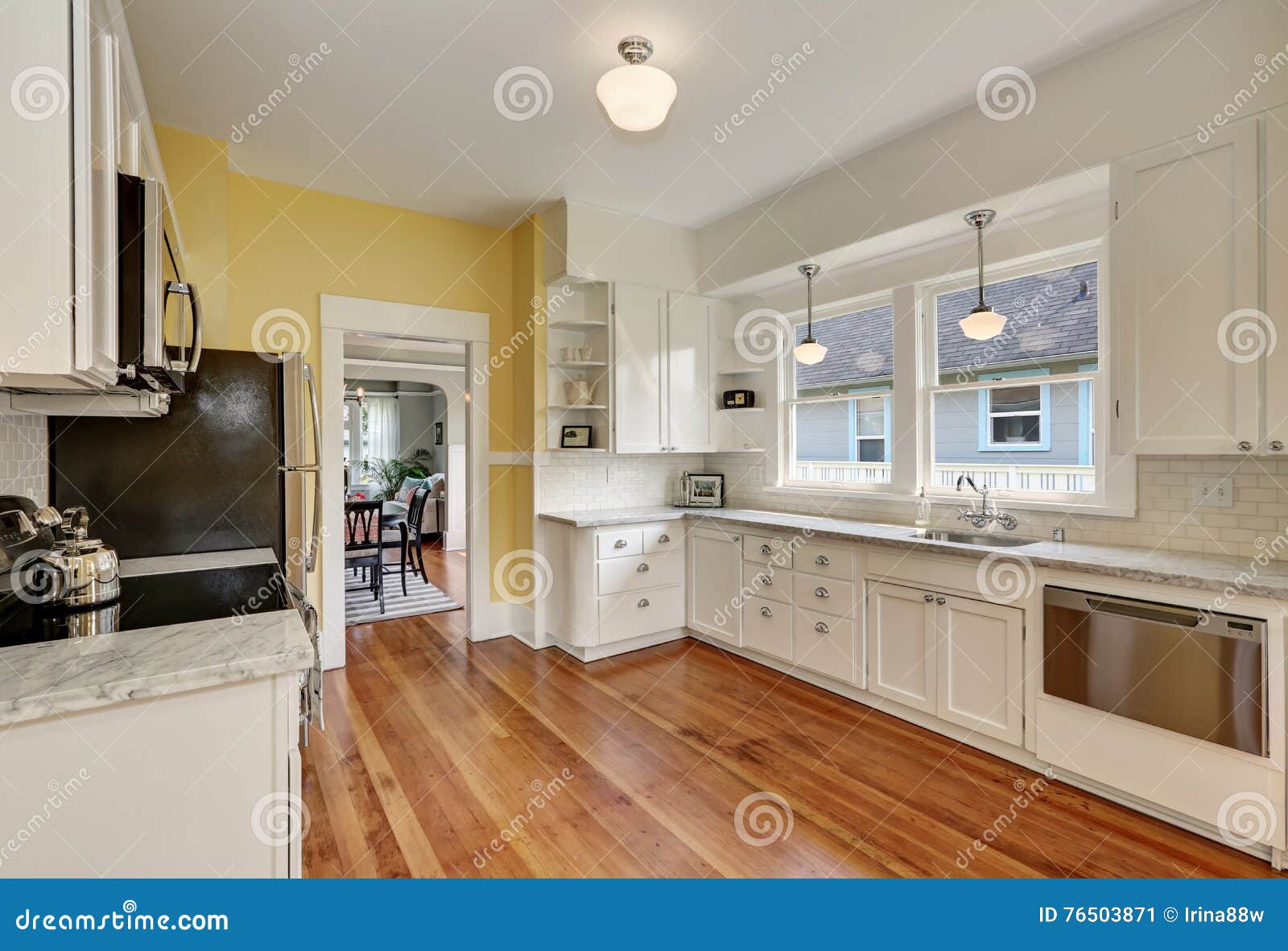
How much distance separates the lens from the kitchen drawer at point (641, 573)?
379cm

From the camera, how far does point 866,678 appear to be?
3070 millimetres

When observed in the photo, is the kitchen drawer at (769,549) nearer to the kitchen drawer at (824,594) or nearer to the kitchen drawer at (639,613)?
the kitchen drawer at (824,594)

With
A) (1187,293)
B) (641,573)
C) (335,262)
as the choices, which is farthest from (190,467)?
(1187,293)

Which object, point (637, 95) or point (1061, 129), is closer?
point (637, 95)

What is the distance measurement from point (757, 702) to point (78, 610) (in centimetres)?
272

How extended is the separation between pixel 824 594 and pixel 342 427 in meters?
2.89

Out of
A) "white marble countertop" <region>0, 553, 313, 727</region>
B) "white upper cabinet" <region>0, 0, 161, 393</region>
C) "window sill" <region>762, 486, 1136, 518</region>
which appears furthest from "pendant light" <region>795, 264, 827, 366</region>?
"white upper cabinet" <region>0, 0, 161, 393</region>

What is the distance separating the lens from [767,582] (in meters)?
3.56

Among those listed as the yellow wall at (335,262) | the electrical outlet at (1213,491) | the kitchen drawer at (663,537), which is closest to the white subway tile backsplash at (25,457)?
the yellow wall at (335,262)

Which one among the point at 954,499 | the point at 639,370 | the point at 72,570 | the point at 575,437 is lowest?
the point at 72,570

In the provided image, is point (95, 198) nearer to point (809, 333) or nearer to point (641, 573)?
point (641, 573)

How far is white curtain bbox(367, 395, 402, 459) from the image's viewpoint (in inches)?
409

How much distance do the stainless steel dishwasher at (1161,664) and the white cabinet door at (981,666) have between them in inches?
5.3

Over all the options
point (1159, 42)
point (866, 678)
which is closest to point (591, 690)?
point (866, 678)
